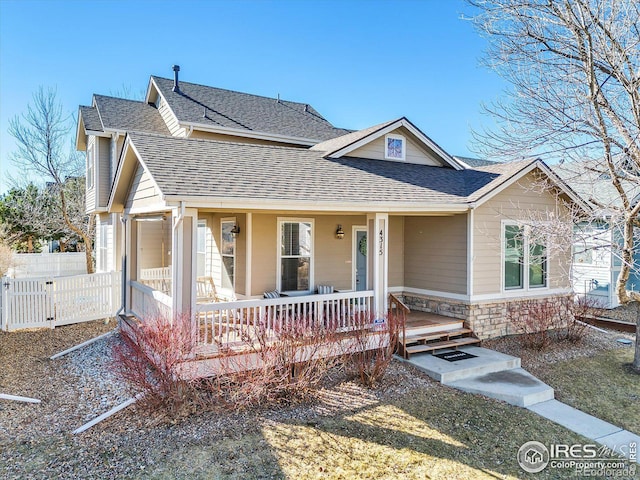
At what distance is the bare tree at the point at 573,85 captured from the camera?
6.24 metres

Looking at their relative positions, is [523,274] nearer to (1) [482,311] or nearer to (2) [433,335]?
(1) [482,311]

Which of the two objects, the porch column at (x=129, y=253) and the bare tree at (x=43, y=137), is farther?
the bare tree at (x=43, y=137)

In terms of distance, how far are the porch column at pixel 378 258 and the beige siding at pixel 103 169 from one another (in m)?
10.4

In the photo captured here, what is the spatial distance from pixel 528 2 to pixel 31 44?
17681 millimetres

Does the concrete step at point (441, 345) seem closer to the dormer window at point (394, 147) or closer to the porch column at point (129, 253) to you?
the dormer window at point (394, 147)

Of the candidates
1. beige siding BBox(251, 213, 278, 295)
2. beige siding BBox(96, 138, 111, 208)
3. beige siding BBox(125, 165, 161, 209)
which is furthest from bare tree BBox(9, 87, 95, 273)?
beige siding BBox(251, 213, 278, 295)

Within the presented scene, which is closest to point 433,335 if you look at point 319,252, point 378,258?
point 378,258

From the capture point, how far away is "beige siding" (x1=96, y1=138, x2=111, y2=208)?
14.0 m

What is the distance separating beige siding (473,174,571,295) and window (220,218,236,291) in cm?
586

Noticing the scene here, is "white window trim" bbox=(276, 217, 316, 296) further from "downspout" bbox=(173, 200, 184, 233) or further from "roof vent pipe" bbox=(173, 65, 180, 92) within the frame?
"roof vent pipe" bbox=(173, 65, 180, 92)

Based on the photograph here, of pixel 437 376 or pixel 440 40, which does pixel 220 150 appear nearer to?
pixel 437 376

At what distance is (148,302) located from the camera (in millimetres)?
8422

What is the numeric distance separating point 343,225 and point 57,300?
7.66 metres

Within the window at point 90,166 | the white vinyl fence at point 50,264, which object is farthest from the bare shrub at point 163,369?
the white vinyl fence at point 50,264
